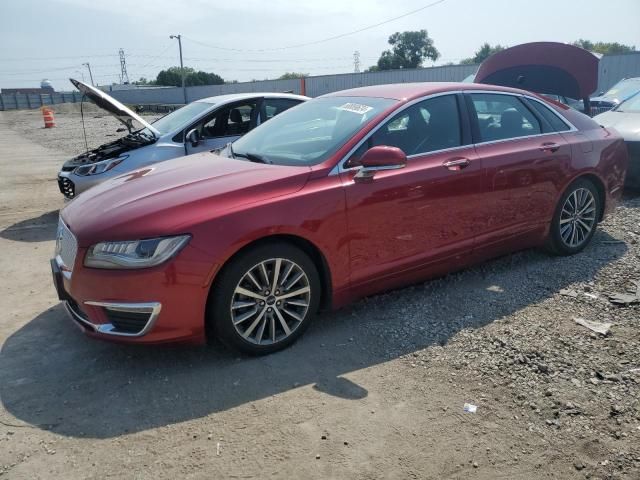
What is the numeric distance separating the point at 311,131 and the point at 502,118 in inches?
67.7

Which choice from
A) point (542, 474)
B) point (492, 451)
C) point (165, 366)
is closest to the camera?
point (542, 474)

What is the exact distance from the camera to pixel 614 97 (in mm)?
12227

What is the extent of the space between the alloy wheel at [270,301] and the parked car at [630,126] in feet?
18.5

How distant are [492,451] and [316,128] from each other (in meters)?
2.64

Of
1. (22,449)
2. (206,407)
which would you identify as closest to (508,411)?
(206,407)

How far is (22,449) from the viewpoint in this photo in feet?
8.50

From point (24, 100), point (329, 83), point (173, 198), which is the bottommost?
point (173, 198)

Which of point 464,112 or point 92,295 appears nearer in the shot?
point 92,295

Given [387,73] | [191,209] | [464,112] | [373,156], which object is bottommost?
[191,209]

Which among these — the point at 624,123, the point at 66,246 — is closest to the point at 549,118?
the point at 624,123

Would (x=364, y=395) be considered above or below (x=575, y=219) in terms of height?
below

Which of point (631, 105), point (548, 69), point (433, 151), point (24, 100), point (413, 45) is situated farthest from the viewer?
point (413, 45)

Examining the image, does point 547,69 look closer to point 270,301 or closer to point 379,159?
point 379,159

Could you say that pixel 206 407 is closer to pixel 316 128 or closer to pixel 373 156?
pixel 373 156
